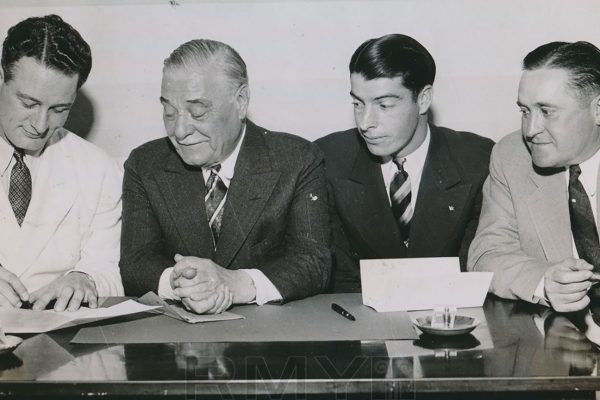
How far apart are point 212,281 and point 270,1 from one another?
192cm

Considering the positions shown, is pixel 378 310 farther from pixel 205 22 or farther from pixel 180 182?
pixel 205 22

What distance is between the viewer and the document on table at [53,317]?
6.31 ft

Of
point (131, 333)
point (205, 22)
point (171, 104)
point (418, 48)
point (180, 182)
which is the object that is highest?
point (205, 22)

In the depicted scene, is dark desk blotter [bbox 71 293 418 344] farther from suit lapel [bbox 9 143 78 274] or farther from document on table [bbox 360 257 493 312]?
suit lapel [bbox 9 143 78 274]

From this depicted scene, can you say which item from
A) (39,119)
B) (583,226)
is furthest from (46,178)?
(583,226)

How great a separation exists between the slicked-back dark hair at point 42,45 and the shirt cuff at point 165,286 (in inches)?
34.9

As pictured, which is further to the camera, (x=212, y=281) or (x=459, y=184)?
(x=459, y=184)

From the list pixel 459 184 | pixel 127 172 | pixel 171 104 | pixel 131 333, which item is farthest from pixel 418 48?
pixel 131 333

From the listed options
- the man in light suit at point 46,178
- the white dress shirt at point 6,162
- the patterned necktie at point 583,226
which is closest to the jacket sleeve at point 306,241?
the man in light suit at point 46,178

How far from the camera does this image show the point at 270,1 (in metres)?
3.56

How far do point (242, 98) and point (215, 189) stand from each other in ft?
1.27

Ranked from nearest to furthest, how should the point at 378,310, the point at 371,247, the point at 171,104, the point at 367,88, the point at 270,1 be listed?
the point at 378,310, the point at 171,104, the point at 367,88, the point at 371,247, the point at 270,1

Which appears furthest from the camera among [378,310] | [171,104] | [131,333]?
[171,104]

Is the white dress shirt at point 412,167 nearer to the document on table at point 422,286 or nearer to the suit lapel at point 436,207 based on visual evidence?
the suit lapel at point 436,207
